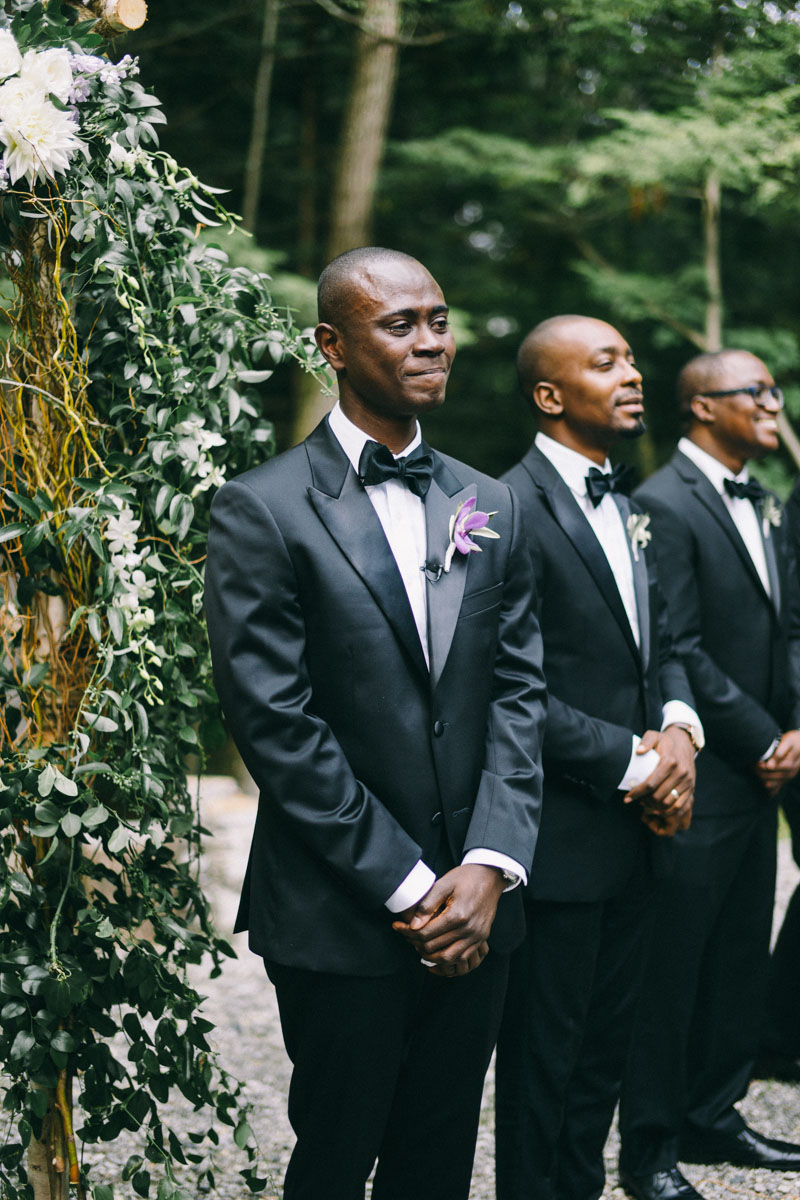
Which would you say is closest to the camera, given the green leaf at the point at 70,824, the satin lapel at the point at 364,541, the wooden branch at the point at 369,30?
the satin lapel at the point at 364,541

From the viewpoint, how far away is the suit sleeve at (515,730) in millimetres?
2332

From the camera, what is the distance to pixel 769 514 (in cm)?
367

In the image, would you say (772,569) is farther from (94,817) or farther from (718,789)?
(94,817)

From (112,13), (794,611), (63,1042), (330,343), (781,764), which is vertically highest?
(112,13)

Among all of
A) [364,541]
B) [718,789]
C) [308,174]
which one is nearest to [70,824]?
[364,541]

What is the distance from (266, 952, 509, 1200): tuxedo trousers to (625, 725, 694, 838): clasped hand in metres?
0.67

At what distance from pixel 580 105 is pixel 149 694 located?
7.78 metres

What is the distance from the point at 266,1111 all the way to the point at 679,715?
2.09 metres

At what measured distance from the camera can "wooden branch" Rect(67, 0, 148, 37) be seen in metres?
2.57

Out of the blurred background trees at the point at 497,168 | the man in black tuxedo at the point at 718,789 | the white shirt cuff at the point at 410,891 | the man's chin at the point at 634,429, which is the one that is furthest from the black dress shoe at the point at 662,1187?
the blurred background trees at the point at 497,168

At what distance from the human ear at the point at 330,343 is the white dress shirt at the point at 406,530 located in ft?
0.35

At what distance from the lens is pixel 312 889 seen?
7.33 feet

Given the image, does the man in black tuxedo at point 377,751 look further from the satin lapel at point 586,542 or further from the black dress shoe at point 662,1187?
the black dress shoe at point 662,1187

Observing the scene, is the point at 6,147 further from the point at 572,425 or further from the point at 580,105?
the point at 580,105
